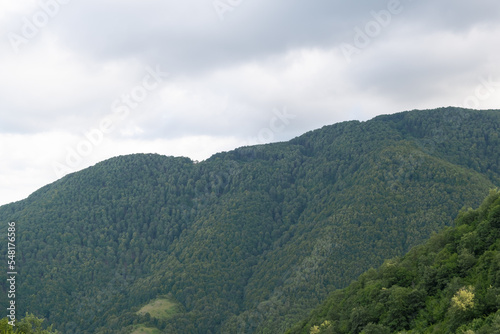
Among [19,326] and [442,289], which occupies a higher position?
[19,326]

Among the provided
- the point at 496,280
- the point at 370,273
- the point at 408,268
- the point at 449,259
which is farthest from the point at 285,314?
the point at 496,280

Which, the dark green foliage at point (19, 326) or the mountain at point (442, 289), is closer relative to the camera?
the mountain at point (442, 289)

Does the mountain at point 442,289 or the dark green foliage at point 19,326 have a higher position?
the dark green foliage at point 19,326

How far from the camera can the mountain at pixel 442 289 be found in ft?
160

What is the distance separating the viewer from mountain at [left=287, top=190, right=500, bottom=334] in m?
48.7

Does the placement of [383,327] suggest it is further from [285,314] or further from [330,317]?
[285,314]

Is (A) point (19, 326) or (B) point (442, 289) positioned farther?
(B) point (442, 289)

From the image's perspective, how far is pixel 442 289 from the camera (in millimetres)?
62375

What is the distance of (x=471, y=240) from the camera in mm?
62719

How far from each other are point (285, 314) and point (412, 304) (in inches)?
5627

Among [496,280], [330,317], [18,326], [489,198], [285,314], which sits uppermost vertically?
[489,198]

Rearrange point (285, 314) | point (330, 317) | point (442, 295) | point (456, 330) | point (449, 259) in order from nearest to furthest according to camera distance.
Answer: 1. point (456, 330)
2. point (442, 295)
3. point (449, 259)
4. point (330, 317)
5. point (285, 314)

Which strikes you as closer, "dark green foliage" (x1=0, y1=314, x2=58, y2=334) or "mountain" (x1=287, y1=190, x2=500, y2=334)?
"mountain" (x1=287, y1=190, x2=500, y2=334)

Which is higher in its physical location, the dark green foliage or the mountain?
the dark green foliage
